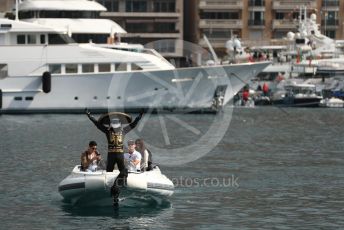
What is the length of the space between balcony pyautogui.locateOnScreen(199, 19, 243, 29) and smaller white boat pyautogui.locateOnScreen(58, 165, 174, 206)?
312 feet

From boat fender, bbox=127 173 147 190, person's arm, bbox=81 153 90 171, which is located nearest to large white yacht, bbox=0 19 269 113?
person's arm, bbox=81 153 90 171

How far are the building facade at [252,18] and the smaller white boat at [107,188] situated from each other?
94608 mm

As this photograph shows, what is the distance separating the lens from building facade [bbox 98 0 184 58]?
127 meters

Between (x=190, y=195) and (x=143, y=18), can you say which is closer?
(x=190, y=195)

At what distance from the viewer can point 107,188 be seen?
3178 cm

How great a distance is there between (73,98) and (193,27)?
52602 mm

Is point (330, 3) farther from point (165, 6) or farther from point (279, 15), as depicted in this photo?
point (165, 6)

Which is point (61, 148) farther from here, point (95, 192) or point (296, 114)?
point (296, 114)

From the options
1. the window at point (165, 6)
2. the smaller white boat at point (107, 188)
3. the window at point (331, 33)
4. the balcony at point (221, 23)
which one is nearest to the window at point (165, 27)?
the window at point (165, 6)

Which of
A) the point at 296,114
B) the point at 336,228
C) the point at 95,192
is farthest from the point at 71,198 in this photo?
the point at 296,114

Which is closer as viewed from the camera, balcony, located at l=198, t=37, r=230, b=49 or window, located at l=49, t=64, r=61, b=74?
window, located at l=49, t=64, r=61, b=74

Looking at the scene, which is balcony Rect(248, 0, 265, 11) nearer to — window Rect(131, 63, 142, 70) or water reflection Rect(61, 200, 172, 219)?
window Rect(131, 63, 142, 70)

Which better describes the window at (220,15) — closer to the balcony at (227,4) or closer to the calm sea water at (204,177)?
the balcony at (227,4)

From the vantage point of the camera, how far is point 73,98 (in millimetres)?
79938
